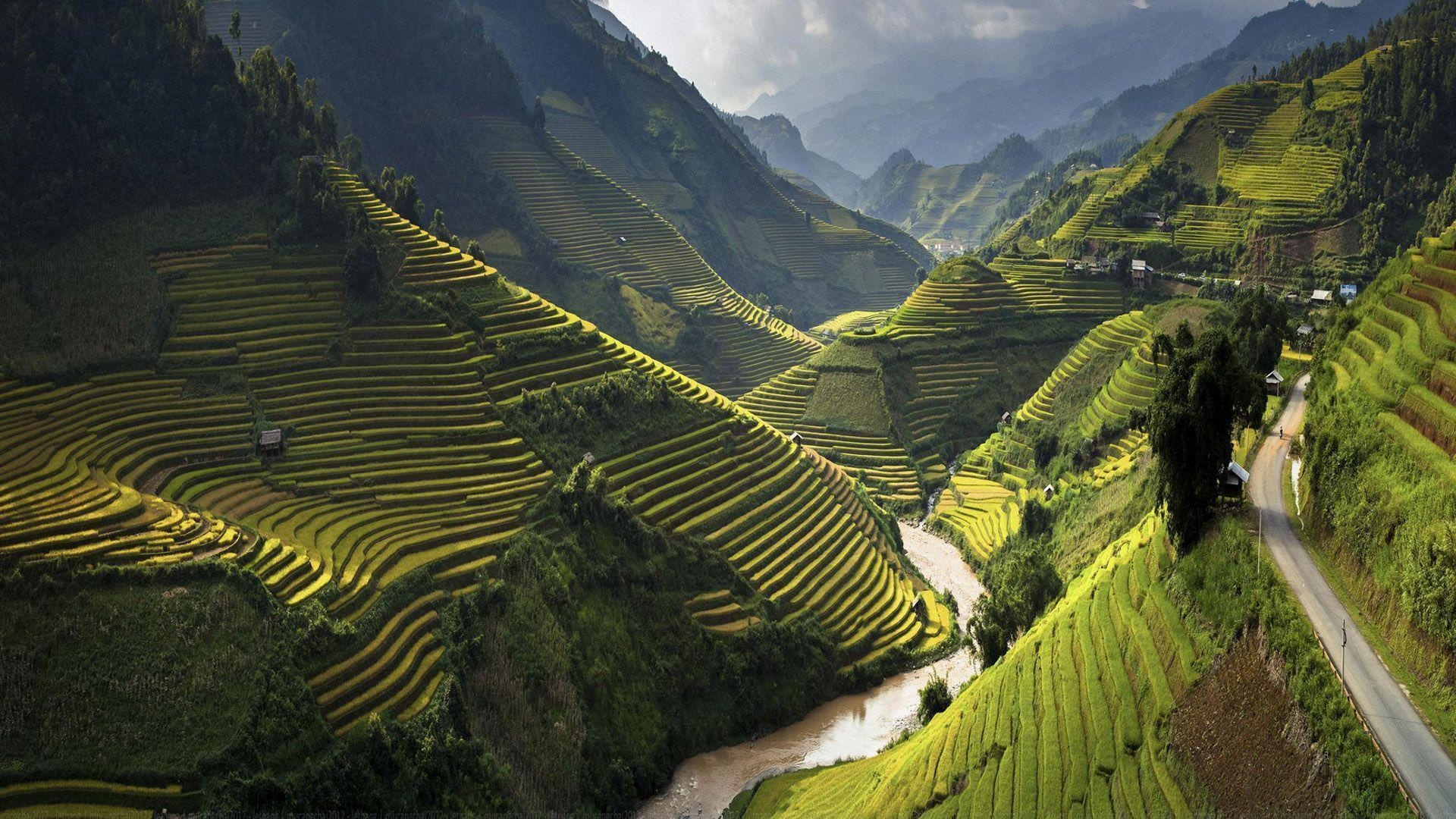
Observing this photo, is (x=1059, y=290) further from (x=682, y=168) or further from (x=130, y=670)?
(x=130, y=670)

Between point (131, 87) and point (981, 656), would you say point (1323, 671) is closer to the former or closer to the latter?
point (981, 656)

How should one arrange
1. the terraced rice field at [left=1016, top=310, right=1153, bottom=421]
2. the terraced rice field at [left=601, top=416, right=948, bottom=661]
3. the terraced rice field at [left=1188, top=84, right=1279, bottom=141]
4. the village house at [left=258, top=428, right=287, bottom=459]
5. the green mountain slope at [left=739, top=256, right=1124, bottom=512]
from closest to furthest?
the village house at [left=258, top=428, right=287, bottom=459] → the terraced rice field at [left=601, top=416, right=948, bottom=661] → the terraced rice field at [left=1016, top=310, right=1153, bottom=421] → the green mountain slope at [left=739, top=256, right=1124, bottom=512] → the terraced rice field at [left=1188, top=84, right=1279, bottom=141]

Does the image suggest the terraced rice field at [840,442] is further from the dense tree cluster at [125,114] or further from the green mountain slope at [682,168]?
the green mountain slope at [682,168]

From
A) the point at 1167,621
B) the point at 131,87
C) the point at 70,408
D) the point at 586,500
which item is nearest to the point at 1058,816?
the point at 1167,621

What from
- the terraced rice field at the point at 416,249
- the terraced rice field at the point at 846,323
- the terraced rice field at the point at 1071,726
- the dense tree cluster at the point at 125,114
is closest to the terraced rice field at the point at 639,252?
the terraced rice field at the point at 846,323

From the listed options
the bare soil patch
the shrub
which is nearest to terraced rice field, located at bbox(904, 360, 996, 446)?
the shrub

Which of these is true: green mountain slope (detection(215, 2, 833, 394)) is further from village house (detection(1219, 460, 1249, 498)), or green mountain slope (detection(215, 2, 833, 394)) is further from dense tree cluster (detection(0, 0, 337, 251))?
village house (detection(1219, 460, 1249, 498))
